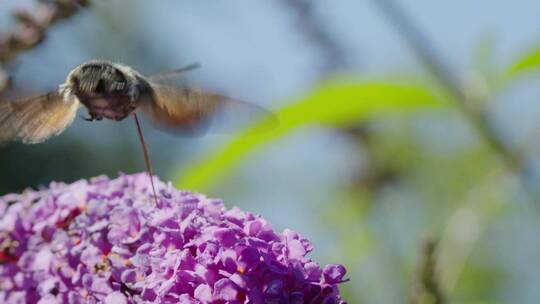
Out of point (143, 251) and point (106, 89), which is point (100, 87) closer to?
point (106, 89)

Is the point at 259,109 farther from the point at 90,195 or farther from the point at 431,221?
the point at 431,221

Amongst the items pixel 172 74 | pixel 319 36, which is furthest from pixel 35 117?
pixel 319 36

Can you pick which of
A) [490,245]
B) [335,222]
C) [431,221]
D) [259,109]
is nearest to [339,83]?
[259,109]

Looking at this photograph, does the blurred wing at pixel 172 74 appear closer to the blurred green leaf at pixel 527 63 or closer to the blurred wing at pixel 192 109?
the blurred wing at pixel 192 109

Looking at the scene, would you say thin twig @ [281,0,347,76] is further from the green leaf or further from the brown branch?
the brown branch

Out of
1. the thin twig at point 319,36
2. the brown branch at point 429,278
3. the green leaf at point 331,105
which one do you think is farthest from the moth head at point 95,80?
the thin twig at point 319,36

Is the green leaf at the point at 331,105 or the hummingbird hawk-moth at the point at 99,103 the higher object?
the green leaf at the point at 331,105

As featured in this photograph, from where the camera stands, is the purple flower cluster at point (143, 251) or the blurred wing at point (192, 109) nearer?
the purple flower cluster at point (143, 251)
